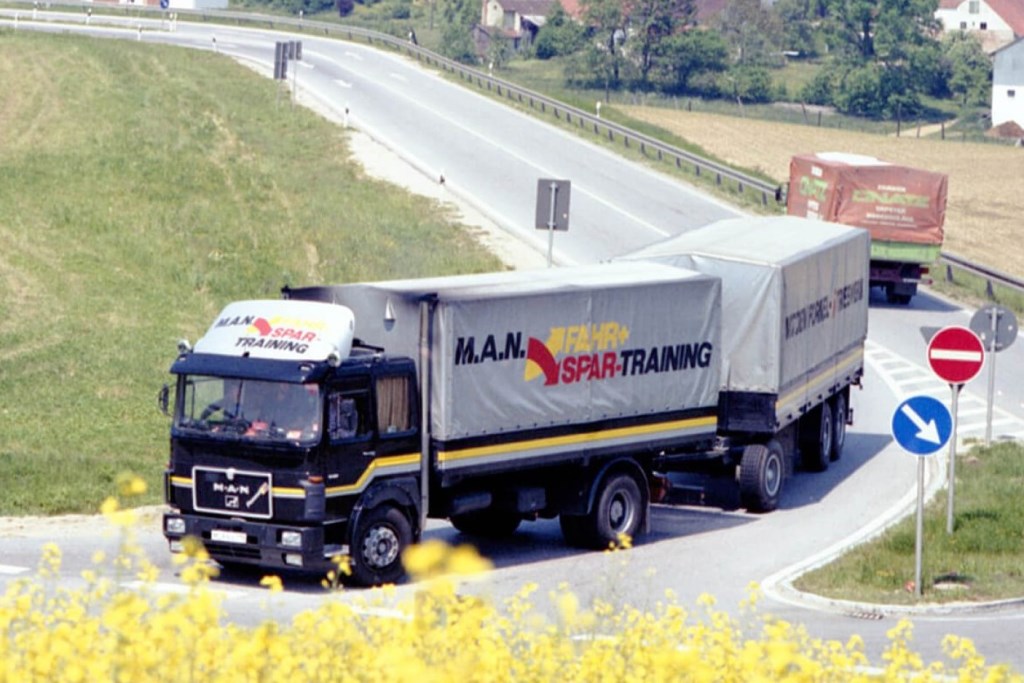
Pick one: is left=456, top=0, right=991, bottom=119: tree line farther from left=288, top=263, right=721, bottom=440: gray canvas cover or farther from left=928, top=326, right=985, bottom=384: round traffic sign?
left=928, top=326, right=985, bottom=384: round traffic sign

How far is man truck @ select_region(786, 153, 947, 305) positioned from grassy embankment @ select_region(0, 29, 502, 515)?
26.7ft

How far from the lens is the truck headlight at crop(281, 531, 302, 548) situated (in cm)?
1589

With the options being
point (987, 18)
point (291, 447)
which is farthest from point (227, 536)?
point (987, 18)

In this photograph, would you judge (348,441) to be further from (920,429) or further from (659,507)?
(659,507)

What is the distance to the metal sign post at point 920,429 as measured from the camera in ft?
54.5

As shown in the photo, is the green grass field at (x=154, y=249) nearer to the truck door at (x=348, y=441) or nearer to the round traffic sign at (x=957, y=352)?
the round traffic sign at (x=957, y=352)

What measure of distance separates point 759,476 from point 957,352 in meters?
3.23

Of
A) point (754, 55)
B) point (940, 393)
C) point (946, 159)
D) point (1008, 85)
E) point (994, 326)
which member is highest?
point (994, 326)

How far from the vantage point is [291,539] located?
52.2ft

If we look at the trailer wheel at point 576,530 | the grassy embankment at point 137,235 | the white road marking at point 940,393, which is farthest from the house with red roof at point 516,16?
the trailer wheel at point 576,530

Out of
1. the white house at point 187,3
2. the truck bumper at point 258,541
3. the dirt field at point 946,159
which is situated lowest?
the dirt field at point 946,159

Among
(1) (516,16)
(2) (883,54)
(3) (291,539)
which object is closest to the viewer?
(3) (291,539)

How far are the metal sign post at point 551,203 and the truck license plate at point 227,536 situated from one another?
441 inches

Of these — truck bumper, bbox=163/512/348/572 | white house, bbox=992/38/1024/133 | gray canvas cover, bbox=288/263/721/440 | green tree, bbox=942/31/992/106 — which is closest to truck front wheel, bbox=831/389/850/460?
gray canvas cover, bbox=288/263/721/440
